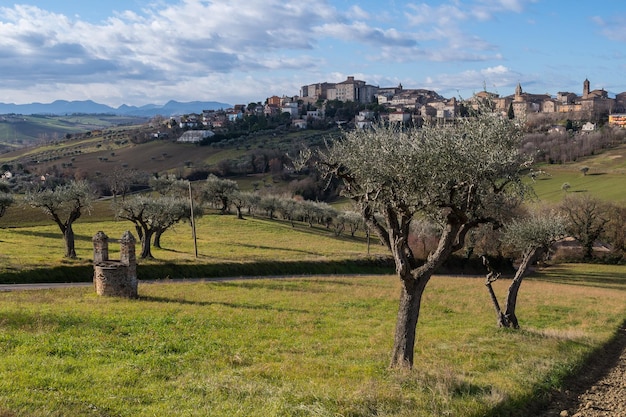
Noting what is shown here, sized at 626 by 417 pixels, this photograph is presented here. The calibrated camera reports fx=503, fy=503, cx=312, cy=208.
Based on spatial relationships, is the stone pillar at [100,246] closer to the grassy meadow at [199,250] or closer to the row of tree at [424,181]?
the grassy meadow at [199,250]

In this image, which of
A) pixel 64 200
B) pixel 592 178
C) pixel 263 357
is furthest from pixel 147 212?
pixel 592 178

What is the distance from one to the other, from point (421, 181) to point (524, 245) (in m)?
26.6

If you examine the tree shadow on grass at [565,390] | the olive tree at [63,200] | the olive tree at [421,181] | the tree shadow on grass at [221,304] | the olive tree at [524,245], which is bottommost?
the tree shadow on grass at [221,304]

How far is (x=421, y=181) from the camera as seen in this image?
14328 mm

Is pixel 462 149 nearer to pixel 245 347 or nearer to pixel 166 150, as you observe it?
pixel 245 347

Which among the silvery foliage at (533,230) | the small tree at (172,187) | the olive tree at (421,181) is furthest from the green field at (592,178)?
the olive tree at (421,181)

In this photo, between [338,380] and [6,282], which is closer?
[338,380]

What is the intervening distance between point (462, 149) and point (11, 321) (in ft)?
52.4

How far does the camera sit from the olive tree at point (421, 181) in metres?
14.3

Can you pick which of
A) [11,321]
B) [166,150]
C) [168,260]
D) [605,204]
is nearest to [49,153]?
[166,150]

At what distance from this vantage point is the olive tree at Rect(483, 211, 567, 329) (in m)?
22.8

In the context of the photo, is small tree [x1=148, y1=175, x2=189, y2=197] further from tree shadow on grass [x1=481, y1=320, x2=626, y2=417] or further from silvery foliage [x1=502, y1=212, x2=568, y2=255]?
tree shadow on grass [x1=481, y1=320, x2=626, y2=417]

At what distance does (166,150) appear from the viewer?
598 feet

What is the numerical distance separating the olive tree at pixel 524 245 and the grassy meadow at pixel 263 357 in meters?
1.21
